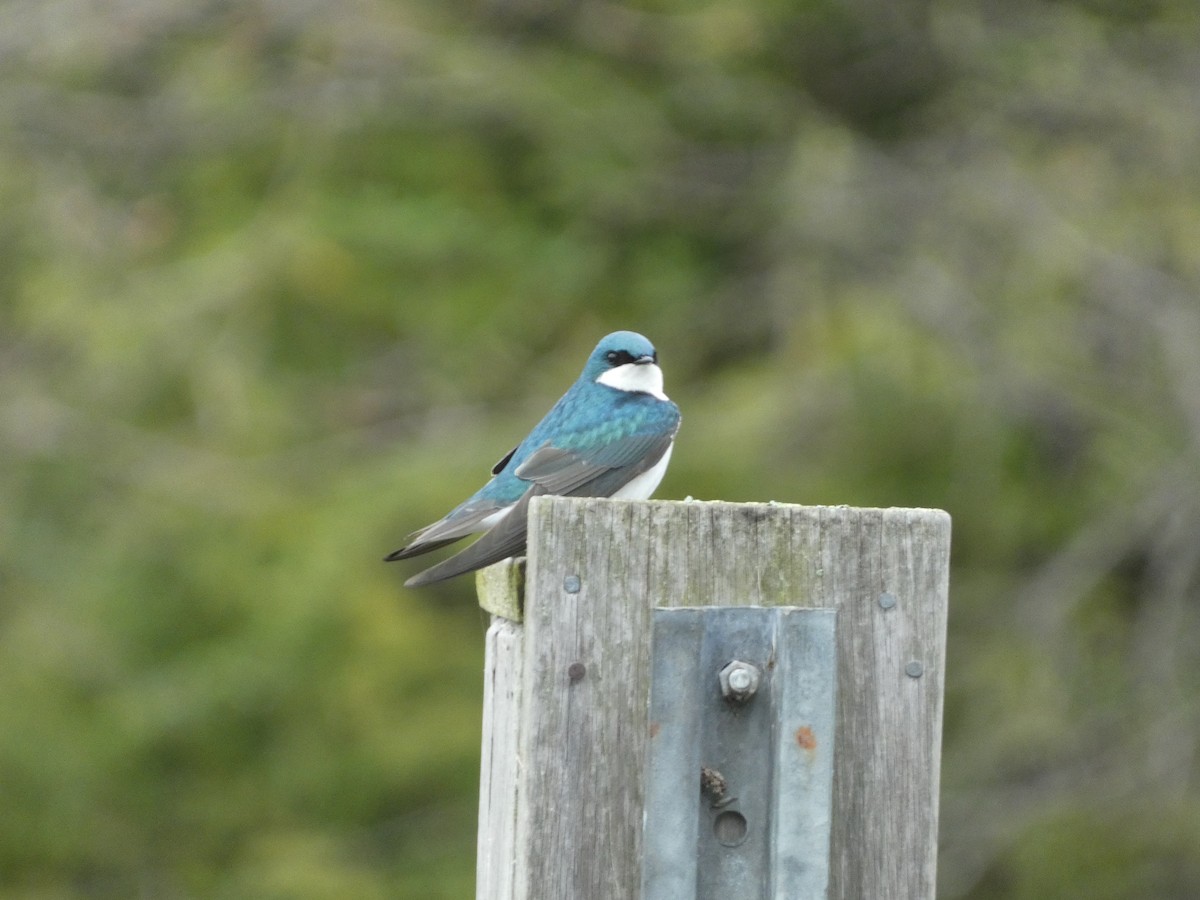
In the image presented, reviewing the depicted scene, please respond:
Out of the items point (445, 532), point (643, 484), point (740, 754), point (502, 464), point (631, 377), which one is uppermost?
point (631, 377)

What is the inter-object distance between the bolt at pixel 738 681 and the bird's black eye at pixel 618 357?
7.13 feet

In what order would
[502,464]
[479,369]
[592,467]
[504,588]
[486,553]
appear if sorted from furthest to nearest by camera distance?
[479,369]
[502,464]
[592,467]
[486,553]
[504,588]

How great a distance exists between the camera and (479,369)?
728cm

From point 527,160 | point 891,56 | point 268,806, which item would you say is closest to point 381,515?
point 268,806

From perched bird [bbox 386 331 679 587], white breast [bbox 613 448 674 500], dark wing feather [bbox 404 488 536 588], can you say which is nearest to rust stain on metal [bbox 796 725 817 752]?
dark wing feather [bbox 404 488 536 588]

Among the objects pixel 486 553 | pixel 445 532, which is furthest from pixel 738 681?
pixel 445 532

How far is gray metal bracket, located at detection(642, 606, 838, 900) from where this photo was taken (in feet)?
5.73

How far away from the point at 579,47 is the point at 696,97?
686mm

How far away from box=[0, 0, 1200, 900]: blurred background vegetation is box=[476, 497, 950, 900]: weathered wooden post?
401 centimetres

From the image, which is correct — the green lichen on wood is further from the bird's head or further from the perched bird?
the bird's head

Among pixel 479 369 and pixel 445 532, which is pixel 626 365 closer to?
pixel 445 532

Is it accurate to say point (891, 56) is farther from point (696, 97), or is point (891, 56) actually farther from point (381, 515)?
point (381, 515)

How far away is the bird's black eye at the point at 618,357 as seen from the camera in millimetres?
3898

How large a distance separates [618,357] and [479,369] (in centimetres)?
341
